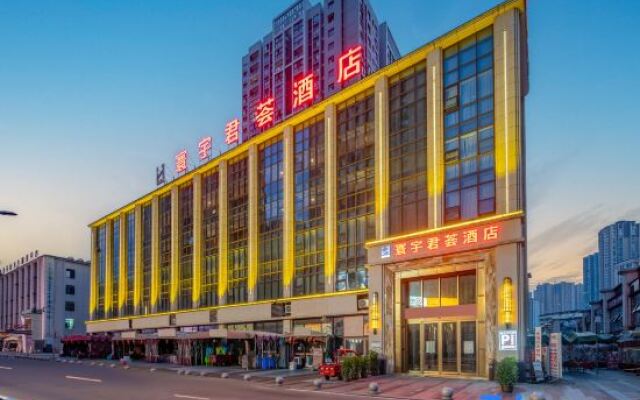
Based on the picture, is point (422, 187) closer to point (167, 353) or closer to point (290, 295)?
point (290, 295)

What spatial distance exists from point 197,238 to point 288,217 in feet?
60.6

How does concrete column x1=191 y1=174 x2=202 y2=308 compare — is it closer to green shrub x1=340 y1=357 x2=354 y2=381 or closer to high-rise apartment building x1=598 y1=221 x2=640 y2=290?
green shrub x1=340 y1=357 x2=354 y2=381

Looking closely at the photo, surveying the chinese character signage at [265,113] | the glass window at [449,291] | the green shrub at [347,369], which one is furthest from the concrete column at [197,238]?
the glass window at [449,291]

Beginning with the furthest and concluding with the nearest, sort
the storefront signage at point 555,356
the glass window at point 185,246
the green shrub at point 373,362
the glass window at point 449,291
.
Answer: the glass window at point 185,246
the green shrub at point 373,362
the glass window at point 449,291
the storefront signage at point 555,356

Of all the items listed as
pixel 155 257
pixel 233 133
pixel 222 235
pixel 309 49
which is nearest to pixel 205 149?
pixel 233 133

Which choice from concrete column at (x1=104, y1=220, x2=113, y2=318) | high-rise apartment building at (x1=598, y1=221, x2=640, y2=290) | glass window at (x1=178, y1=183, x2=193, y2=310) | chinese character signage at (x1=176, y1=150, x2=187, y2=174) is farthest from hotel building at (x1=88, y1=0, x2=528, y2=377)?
high-rise apartment building at (x1=598, y1=221, x2=640, y2=290)

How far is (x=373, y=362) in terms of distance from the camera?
3825cm

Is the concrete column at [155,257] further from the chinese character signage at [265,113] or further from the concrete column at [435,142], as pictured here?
the concrete column at [435,142]

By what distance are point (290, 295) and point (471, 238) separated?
2259cm

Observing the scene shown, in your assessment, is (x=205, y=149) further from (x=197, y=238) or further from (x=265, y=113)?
(x=265, y=113)

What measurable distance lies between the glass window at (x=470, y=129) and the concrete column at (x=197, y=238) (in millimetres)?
37706

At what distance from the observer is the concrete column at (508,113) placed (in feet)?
112

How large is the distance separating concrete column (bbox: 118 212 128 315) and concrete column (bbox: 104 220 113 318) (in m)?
3.63

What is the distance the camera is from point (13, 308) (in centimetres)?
12569
